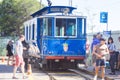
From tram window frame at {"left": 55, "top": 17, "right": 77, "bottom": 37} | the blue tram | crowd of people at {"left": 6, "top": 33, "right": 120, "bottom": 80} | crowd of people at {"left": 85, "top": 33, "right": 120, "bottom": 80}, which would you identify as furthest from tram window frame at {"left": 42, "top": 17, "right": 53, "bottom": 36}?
crowd of people at {"left": 85, "top": 33, "right": 120, "bottom": 80}

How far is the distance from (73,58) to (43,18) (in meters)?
2.68

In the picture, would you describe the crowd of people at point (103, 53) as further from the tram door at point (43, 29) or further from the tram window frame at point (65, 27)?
the tram door at point (43, 29)

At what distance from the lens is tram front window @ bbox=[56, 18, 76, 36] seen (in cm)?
2322

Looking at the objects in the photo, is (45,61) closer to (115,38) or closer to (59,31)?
(59,31)

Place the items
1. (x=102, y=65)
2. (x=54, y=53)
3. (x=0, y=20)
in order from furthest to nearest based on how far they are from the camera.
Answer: (x=0, y=20)
(x=54, y=53)
(x=102, y=65)

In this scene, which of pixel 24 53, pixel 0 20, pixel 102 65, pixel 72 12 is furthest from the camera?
pixel 0 20

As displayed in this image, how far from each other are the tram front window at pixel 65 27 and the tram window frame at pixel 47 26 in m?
0.39

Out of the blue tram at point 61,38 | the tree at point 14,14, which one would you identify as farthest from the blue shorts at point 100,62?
the tree at point 14,14

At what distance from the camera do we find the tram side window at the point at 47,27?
2308cm

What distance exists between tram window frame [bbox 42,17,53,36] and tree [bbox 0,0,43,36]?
3098cm

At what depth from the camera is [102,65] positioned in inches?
685

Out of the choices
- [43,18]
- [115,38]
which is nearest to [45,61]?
[43,18]

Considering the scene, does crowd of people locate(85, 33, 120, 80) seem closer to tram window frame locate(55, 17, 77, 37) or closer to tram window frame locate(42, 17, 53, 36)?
tram window frame locate(55, 17, 77, 37)

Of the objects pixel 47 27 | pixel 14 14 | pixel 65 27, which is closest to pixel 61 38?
pixel 65 27
